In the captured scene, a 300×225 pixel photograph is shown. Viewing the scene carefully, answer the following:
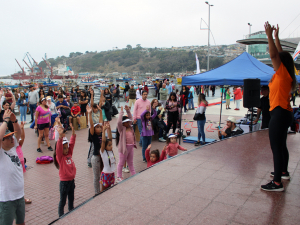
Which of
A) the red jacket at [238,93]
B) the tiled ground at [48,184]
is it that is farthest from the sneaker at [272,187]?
the red jacket at [238,93]

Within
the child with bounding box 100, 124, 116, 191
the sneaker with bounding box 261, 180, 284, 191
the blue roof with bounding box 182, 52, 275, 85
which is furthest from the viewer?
the blue roof with bounding box 182, 52, 275, 85

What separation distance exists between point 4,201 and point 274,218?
331 centimetres

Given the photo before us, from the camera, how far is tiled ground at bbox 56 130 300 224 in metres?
2.88

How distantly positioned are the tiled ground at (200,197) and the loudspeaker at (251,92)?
2.40m

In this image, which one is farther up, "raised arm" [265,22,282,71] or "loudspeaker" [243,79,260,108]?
"raised arm" [265,22,282,71]

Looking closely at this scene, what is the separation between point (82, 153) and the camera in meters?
8.11

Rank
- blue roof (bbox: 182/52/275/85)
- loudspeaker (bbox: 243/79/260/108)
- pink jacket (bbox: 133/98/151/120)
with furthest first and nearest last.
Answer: blue roof (bbox: 182/52/275/85) < pink jacket (bbox: 133/98/151/120) < loudspeaker (bbox: 243/79/260/108)

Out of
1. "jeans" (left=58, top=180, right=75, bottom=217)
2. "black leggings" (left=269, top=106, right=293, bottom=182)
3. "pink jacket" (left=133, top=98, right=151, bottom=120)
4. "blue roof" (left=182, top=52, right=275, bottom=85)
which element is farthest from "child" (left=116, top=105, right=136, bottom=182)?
"blue roof" (left=182, top=52, right=275, bottom=85)

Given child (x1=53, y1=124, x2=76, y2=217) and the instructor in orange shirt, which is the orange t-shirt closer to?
the instructor in orange shirt

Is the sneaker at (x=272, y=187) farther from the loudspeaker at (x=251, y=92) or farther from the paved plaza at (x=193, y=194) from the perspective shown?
the loudspeaker at (x=251, y=92)

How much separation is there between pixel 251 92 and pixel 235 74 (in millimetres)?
2286

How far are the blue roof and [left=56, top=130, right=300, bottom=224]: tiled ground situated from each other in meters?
4.23

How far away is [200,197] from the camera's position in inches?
132

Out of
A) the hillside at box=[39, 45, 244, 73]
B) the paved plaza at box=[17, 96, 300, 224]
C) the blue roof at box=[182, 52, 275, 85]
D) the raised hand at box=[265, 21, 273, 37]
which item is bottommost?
the paved plaza at box=[17, 96, 300, 224]
